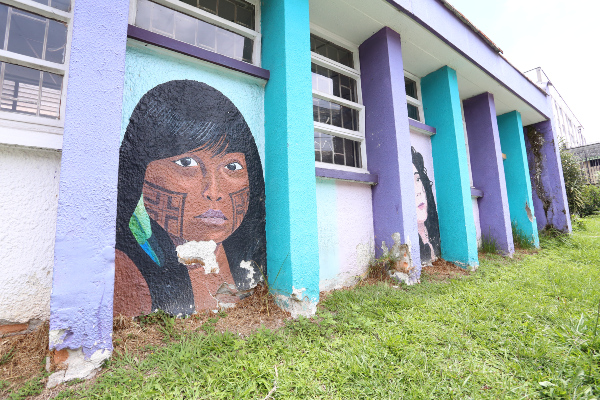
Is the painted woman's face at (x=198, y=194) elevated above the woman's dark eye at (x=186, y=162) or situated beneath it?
situated beneath

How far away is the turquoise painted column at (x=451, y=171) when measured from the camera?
5219mm

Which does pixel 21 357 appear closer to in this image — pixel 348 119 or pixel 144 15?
pixel 144 15

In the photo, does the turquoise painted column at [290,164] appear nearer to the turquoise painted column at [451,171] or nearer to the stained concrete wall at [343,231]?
the stained concrete wall at [343,231]

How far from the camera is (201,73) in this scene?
3029 millimetres

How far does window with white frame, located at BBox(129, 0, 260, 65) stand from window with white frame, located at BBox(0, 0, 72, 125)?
25.7 inches

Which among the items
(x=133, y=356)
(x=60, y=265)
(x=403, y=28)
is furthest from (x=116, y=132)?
(x=403, y=28)

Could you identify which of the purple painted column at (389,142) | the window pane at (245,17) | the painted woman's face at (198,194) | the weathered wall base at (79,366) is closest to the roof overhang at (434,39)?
the purple painted column at (389,142)

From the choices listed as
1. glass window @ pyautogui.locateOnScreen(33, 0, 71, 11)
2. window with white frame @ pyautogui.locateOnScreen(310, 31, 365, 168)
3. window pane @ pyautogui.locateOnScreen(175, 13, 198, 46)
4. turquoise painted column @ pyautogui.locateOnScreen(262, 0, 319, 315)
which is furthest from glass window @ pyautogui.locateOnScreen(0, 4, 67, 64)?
window with white frame @ pyautogui.locateOnScreen(310, 31, 365, 168)

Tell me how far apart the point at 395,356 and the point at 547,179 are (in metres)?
8.97

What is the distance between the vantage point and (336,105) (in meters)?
4.50

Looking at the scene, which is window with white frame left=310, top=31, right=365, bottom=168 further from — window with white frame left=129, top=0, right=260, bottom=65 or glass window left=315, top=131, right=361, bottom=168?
window with white frame left=129, top=0, right=260, bottom=65

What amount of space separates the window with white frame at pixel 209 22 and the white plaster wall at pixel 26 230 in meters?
1.68

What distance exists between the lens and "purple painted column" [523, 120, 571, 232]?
25.9 ft

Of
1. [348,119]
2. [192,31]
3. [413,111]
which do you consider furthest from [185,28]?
[413,111]
